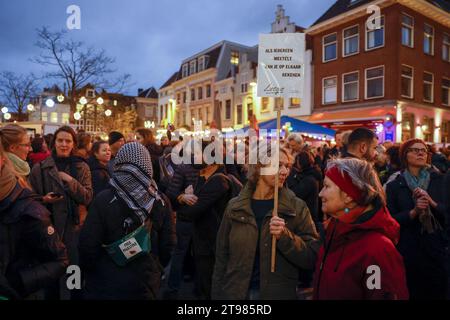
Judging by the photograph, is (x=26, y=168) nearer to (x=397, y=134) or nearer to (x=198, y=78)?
(x=397, y=134)

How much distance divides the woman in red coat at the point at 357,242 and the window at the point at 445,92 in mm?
24254

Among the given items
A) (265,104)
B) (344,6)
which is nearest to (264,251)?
(344,6)

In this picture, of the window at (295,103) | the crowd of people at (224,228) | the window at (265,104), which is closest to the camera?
the crowd of people at (224,228)

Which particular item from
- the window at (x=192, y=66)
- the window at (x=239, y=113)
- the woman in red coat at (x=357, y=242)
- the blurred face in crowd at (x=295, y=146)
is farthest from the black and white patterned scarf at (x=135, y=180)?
the window at (x=192, y=66)

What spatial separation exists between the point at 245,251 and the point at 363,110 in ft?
65.4

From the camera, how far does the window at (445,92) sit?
22.8m

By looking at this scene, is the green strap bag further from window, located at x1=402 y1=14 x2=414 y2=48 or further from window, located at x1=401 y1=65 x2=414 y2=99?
window, located at x1=402 y1=14 x2=414 y2=48

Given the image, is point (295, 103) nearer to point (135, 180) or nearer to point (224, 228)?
point (224, 228)

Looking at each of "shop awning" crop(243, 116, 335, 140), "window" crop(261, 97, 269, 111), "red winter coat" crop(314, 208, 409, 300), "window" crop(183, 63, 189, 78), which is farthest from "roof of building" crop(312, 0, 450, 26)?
"red winter coat" crop(314, 208, 409, 300)

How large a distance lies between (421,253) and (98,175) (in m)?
3.74

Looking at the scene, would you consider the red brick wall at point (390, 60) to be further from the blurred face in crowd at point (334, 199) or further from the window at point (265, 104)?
the blurred face in crowd at point (334, 199)

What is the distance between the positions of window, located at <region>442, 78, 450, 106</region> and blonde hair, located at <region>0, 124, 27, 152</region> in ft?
80.9

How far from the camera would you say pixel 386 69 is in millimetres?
19938
